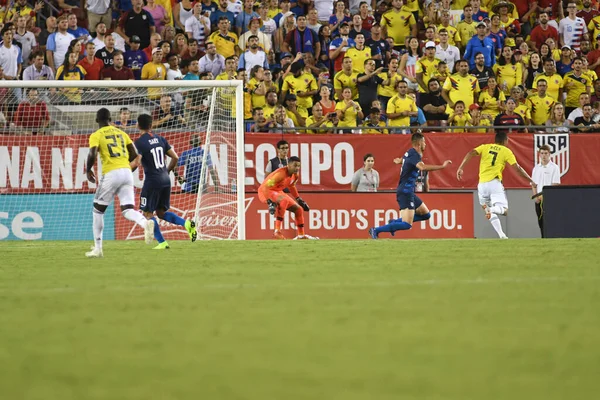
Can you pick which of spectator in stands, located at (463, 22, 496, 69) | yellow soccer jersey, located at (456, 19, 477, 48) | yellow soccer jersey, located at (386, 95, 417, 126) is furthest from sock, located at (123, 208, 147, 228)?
yellow soccer jersey, located at (456, 19, 477, 48)

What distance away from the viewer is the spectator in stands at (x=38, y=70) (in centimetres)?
2048

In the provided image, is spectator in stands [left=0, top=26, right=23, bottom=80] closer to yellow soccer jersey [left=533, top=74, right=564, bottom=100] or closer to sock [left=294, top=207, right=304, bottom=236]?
sock [left=294, top=207, right=304, bottom=236]

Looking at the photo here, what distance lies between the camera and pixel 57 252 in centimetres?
1412

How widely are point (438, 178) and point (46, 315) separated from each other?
16059 millimetres

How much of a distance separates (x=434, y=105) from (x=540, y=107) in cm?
242

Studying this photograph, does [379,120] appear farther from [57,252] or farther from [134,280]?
[134,280]

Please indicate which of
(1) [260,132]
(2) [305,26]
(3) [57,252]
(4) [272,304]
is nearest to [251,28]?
(2) [305,26]

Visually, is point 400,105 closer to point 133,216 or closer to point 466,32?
point 466,32

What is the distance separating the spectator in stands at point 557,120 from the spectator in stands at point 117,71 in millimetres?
8861

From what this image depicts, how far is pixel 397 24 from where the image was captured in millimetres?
23719

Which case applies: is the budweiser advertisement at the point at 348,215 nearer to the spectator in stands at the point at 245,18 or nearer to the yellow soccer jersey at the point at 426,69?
the yellow soccer jersey at the point at 426,69

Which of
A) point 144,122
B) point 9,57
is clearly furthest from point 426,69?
point 144,122

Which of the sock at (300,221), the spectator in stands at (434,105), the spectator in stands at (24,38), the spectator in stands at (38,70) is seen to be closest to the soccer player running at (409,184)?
the sock at (300,221)

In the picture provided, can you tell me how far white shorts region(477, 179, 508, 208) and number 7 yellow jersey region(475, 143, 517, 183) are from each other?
94mm
